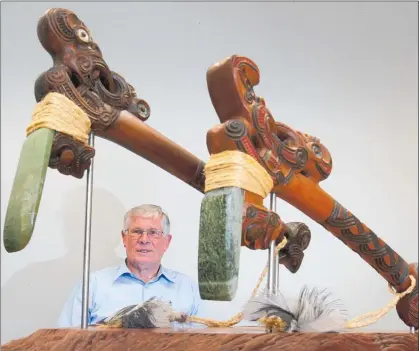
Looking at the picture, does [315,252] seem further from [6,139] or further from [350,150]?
[6,139]

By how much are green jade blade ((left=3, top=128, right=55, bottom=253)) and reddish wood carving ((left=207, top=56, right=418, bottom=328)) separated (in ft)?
0.58

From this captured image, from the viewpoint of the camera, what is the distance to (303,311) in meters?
0.84

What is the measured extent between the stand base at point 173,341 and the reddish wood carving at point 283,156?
12cm

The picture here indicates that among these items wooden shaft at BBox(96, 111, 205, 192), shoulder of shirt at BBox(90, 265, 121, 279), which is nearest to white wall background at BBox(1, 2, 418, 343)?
shoulder of shirt at BBox(90, 265, 121, 279)

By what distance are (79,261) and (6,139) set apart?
30 centimetres

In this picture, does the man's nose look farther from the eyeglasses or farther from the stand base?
the stand base

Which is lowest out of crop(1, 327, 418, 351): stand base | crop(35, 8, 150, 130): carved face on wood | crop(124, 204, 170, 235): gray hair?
crop(1, 327, 418, 351): stand base

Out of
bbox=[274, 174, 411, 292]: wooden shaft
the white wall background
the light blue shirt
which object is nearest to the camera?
bbox=[274, 174, 411, 292]: wooden shaft

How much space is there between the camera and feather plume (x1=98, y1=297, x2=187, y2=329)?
85 cm

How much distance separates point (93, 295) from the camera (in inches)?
46.1

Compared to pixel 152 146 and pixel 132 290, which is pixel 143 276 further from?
pixel 152 146

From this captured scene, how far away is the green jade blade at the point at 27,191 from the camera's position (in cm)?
73

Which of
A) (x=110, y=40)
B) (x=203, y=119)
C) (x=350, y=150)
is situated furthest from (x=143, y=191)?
(x=350, y=150)

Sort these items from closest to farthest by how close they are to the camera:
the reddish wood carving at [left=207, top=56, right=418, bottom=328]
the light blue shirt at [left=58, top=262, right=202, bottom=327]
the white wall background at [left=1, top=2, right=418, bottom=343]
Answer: the reddish wood carving at [left=207, top=56, right=418, bottom=328], the light blue shirt at [left=58, top=262, right=202, bottom=327], the white wall background at [left=1, top=2, right=418, bottom=343]
